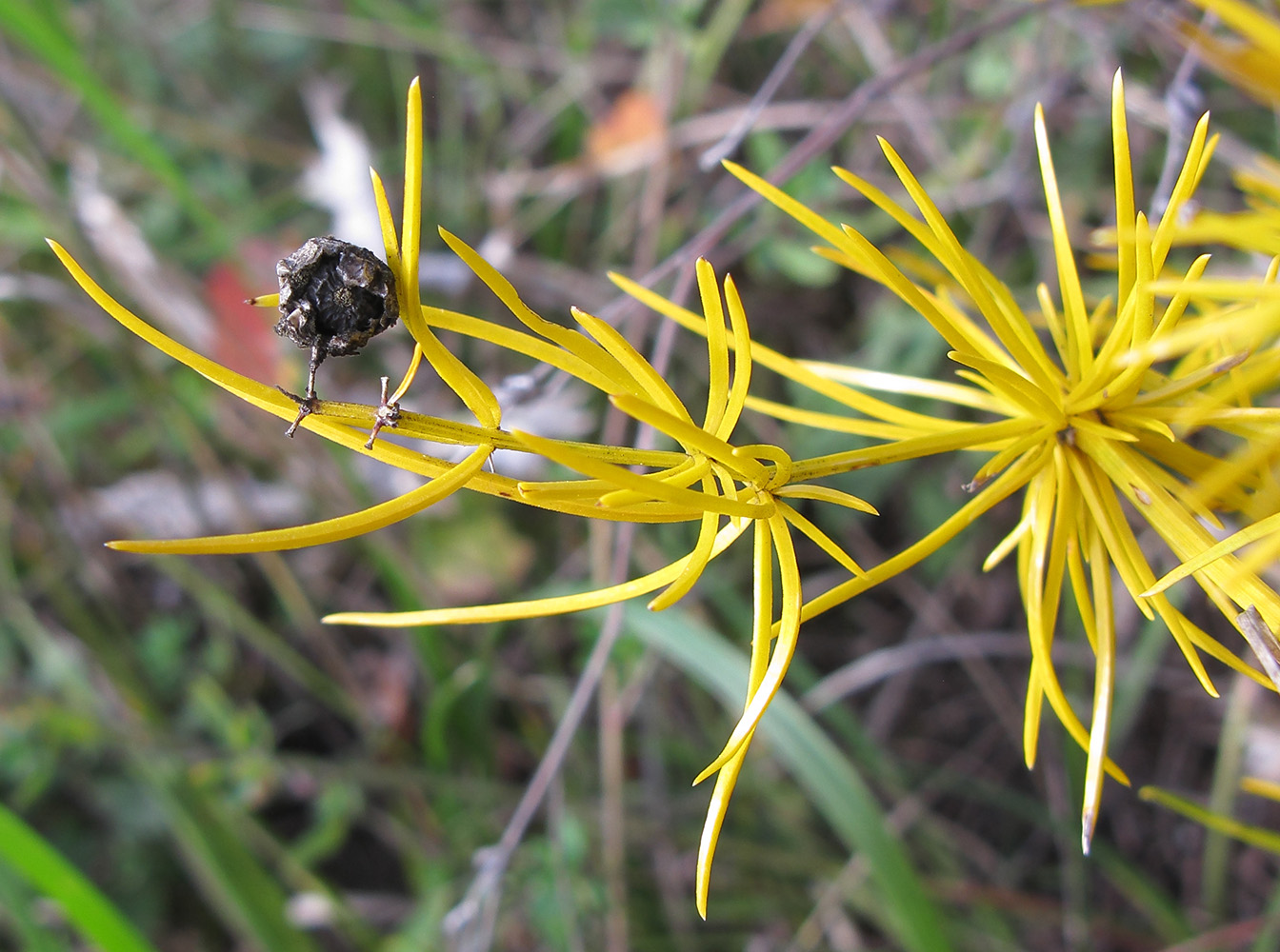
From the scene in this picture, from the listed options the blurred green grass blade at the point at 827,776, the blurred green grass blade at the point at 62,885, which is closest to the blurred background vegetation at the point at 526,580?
the blurred green grass blade at the point at 827,776

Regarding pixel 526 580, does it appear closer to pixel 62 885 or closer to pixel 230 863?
pixel 230 863

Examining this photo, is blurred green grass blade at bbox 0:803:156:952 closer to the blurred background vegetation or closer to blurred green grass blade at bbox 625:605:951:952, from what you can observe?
the blurred background vegetation

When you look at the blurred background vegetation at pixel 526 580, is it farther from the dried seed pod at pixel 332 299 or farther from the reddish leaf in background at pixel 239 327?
the dried seed pod at pixel 332 299

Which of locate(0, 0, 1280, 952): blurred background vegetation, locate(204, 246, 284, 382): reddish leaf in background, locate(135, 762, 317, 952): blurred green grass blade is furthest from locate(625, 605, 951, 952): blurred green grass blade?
locate(204, 246, 284, 382): reddish leaf in background

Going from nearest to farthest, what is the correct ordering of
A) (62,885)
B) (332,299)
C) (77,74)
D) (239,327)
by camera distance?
(332,299)
(62,885)
(77,74)
(239,327)

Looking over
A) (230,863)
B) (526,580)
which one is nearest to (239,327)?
(526,580)

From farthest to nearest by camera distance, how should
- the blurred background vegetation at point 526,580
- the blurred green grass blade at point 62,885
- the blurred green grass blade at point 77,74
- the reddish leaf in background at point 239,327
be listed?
the reddish leaf in background at point 239,327 → the blurred background vegetation at point 526,580 → the blurred green grass blade at point 77,74 → the blurred green grass blade at point 62,885
